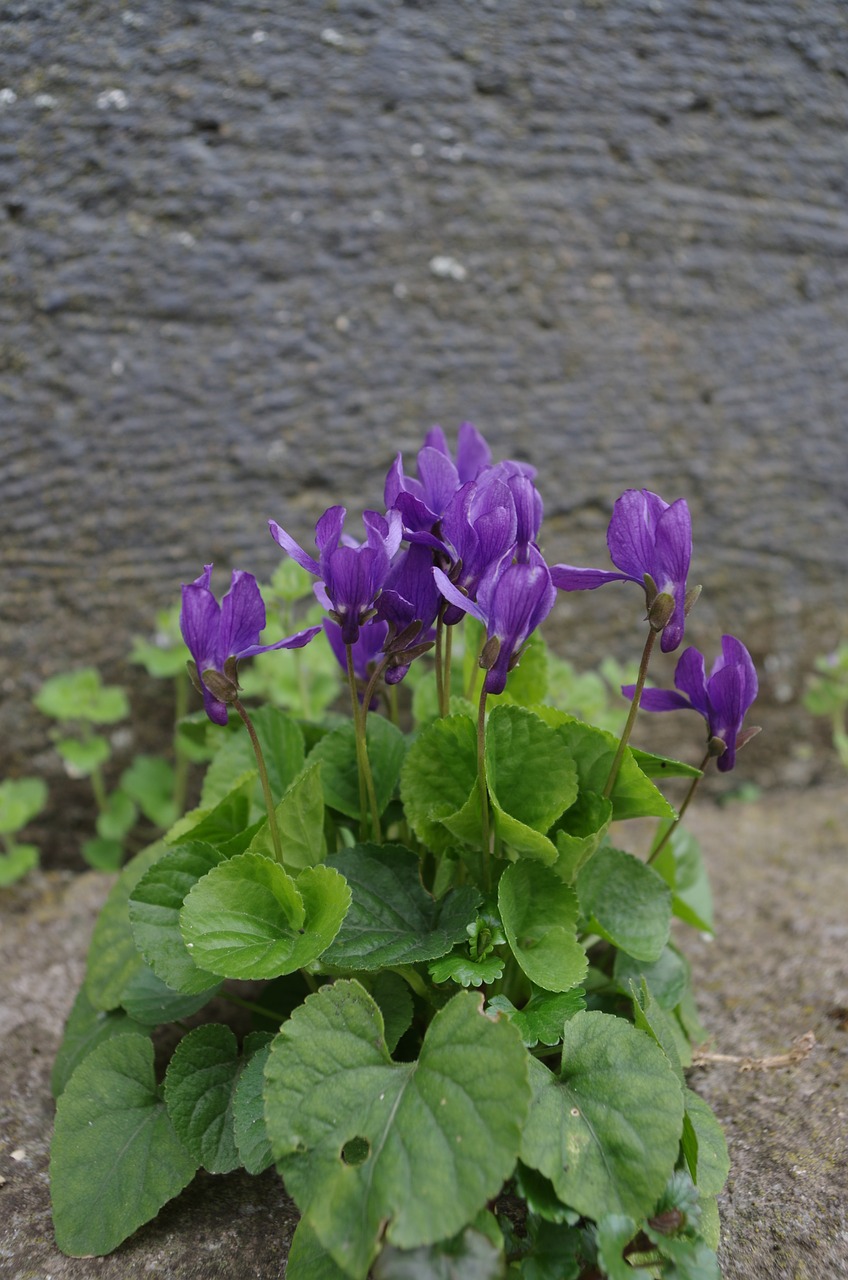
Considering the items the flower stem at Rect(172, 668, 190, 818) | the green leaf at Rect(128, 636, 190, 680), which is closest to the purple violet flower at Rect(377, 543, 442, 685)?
the green leaf at Rect(128, 636, 190, 680)

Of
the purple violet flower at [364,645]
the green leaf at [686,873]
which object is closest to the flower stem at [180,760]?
the purple violet flower at [364,645]

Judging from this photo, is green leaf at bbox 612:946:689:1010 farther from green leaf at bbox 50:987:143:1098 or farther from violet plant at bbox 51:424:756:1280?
green leaf at bbox 50:987:143:1098

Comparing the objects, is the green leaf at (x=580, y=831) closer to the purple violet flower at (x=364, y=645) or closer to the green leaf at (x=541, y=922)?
the green leaf at (x=541, y=922)

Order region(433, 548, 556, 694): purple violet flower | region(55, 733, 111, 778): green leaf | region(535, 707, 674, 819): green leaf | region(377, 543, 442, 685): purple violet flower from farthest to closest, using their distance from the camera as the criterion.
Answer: region(55, 733, 111, 778): green leaf < region(535, 707, 674, 819): green leaf < region(377, 543, 442, 685): purple violet flower < region(433, 548, 556, 694): purple violet flower

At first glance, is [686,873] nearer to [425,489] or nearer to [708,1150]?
[708,1150]

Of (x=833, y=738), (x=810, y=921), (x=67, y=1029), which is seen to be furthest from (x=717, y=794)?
(x=67, y=1029)
